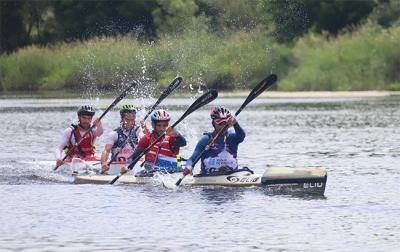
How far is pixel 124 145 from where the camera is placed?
27.8m

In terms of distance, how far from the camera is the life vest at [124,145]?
91.2 ft

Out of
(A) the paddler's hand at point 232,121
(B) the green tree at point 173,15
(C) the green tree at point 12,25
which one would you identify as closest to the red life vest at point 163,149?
(A) the paddler's hand at point 232,121

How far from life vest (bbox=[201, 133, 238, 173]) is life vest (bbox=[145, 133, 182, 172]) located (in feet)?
3.20

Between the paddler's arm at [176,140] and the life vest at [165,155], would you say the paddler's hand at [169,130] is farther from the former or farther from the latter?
the life vest at [165,155]

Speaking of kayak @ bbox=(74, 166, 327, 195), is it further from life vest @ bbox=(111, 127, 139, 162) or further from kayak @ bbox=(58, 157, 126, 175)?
kayak @ bbox=(58, 157, 126, 175)

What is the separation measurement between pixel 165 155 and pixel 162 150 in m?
0.13

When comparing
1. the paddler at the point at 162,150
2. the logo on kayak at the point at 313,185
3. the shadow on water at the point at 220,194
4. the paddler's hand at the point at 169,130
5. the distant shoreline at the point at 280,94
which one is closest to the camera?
the shadow on water at the point at 220,194

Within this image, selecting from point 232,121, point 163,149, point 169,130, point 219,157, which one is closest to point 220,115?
point 232,121

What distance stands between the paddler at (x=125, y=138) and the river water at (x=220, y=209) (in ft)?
3.96

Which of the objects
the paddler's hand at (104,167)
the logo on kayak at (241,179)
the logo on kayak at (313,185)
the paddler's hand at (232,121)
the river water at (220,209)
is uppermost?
Result: the paddler's hand at (232,121)

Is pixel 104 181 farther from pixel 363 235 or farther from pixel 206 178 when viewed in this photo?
pixel 363 235

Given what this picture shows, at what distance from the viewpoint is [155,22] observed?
73812mm

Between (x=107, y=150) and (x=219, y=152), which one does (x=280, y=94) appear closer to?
(x=107, y=150)

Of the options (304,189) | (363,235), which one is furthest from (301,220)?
(304,189)
